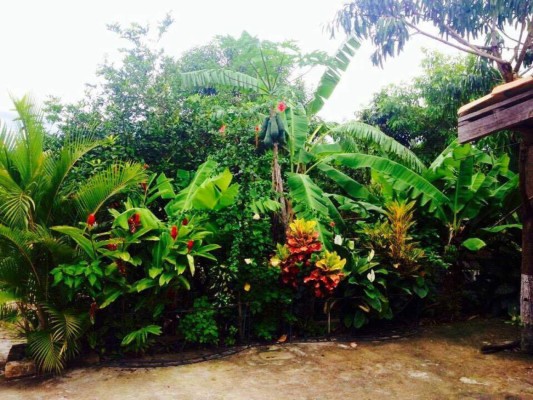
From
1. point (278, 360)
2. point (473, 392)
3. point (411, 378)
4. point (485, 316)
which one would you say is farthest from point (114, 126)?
point (485, 316)

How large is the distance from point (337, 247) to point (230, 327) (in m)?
1.65

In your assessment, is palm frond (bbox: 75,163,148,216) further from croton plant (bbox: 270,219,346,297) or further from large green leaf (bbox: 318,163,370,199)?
large green leaf (bbox: 318,163,370,199)

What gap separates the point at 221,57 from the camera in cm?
1238

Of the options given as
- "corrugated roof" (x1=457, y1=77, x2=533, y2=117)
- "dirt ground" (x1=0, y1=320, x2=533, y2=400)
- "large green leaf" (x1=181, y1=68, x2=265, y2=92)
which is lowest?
"dirt ground" (x1=0, y1=320, x2=533, y2=400)

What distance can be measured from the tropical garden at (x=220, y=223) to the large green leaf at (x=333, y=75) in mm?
26

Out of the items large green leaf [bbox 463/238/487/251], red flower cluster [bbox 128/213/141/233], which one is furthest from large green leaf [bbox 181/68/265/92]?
large green leaf [bbox 463/238/487/251]

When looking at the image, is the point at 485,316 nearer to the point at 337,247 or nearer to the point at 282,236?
the point at 337,247

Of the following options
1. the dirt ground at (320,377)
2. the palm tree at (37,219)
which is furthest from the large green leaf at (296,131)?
the dirt ground at (320,377)

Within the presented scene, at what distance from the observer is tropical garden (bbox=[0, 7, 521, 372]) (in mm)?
4094

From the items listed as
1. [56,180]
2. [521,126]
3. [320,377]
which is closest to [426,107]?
[521,126]

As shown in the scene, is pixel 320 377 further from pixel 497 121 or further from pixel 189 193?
pixel 497 121

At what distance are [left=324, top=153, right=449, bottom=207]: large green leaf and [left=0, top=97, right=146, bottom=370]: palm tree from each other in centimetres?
314

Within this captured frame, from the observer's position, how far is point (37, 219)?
13.9 feet

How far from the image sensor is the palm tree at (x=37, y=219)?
387 centimetres
